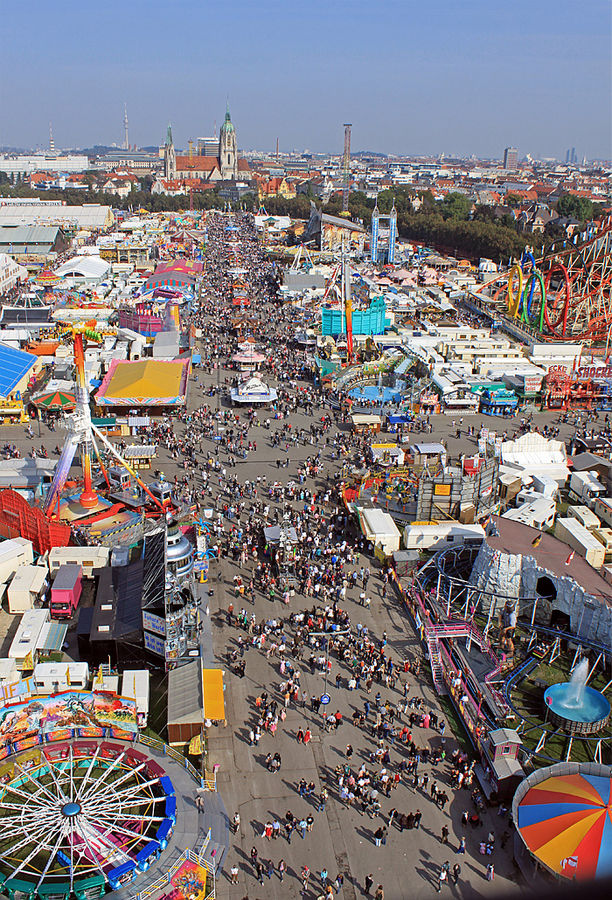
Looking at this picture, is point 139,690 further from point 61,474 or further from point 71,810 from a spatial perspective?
point 61,474

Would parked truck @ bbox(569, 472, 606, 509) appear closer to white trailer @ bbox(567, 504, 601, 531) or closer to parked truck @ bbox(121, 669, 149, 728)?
white trailer @ bbox(567, 504, 601, 531)

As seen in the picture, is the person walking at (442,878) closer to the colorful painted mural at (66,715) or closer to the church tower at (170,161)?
the colorful painted mural at (66,715)

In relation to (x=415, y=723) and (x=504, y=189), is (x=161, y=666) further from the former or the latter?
(x=504, y=189)

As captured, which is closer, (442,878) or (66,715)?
(442,878)

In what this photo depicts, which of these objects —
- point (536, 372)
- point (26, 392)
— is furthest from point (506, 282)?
point (26, 392)

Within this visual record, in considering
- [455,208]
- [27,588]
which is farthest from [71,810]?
[455,208]

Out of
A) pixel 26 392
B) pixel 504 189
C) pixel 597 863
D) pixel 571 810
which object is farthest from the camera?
pixel 504 189

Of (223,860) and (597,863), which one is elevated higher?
(597,863)
